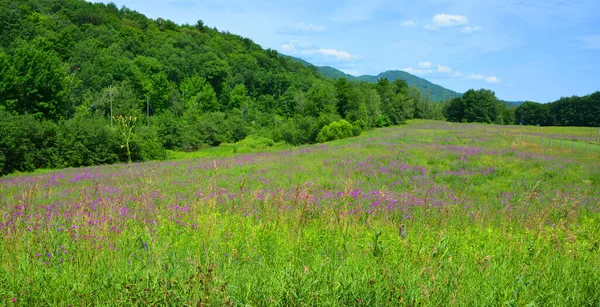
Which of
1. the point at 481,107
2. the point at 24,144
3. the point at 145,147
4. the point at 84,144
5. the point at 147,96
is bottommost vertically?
the point at 145,147

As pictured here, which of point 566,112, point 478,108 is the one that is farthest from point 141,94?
point 566,112

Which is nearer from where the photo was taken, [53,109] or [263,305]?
[263,305]

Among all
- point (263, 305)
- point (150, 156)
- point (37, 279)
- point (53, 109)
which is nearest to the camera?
point (263, 305)

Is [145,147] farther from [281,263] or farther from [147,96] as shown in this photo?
[147,96]

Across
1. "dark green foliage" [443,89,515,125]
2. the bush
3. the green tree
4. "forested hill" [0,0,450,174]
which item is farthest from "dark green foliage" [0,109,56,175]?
the green tree

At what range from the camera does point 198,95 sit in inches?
3912

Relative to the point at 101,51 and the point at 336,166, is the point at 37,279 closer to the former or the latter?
the point at 336,166

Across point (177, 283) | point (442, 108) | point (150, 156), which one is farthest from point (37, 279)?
point (442, 108)

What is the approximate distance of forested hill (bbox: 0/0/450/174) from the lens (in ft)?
132

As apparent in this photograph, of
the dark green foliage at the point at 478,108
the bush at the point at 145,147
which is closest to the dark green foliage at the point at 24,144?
the bush at the point at 145,147

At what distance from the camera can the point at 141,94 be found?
301ft

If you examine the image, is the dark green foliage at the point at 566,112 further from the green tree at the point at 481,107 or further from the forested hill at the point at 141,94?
the forested hill at the point at 141,94

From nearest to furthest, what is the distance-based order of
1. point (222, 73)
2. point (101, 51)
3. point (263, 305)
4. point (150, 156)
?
1. point (263, 305)
2. point (150, 156)
3. point (101, 51)
4. point (222, 73)

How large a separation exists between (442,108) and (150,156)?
396 feet
